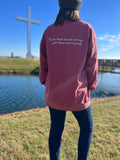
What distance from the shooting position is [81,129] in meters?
1.29

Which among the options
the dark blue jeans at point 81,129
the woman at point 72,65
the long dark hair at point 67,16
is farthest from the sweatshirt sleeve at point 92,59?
the dark blue jeans at point 81,129

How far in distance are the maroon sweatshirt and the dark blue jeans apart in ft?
0.29

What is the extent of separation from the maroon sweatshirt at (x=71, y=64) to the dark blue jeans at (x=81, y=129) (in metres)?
0.09

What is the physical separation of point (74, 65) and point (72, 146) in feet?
5.34

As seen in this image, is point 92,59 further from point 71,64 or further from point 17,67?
point 17,67

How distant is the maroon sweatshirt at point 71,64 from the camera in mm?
1111

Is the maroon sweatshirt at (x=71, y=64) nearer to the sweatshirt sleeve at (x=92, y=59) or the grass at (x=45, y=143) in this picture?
the sweatshirt sleeve at (x=92, y=59)

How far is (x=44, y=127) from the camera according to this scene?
2.85 metres

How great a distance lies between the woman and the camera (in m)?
1.11

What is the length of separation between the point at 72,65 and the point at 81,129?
721 millimetres

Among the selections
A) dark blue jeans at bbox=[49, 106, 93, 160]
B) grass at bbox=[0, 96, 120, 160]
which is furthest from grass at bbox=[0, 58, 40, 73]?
dark blue jeans at bbox=[49, 106, 93, 160]

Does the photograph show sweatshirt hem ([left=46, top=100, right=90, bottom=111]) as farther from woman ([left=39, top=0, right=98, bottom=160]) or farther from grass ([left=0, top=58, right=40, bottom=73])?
grass ([left=0, top=58, right=40, bottom=73])

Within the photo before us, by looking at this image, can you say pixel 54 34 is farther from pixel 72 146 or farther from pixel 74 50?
pixel 72 146

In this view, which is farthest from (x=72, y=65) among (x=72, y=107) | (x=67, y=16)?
(x=67, y=16)
